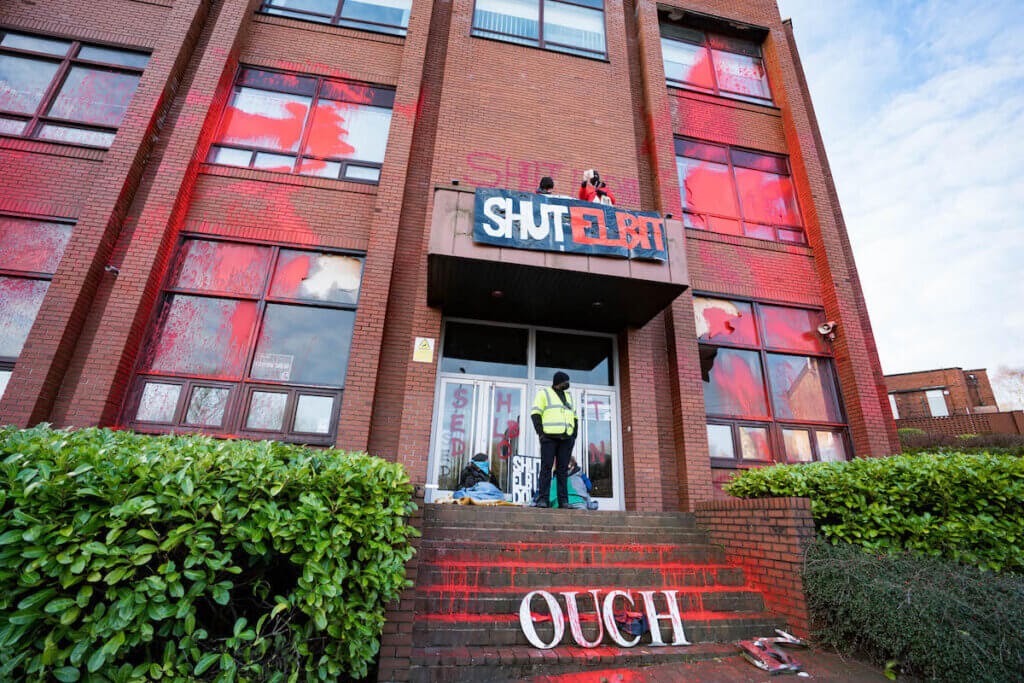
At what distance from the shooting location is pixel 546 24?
34.6ft

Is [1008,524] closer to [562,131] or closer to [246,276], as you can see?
[562,131]

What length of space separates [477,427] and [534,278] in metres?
2.78

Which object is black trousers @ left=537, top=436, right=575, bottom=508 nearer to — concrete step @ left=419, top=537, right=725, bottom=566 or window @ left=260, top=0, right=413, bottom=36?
concrete step @ left=419, top=537, right=725, bottom=566

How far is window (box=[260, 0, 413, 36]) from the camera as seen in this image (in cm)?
958

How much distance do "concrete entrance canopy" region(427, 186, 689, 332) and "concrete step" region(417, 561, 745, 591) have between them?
12.2 ft

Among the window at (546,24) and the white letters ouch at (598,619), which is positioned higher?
the window at (546,24)

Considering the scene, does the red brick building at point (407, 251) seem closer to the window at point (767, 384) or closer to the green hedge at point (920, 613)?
the window at point (767, 384)

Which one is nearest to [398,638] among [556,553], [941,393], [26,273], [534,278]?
[556,553]

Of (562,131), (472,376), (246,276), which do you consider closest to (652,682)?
(472,376)

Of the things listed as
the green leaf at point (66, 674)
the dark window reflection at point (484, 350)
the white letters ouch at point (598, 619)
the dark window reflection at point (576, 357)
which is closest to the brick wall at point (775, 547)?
the white letters ouch at point (598, 619)

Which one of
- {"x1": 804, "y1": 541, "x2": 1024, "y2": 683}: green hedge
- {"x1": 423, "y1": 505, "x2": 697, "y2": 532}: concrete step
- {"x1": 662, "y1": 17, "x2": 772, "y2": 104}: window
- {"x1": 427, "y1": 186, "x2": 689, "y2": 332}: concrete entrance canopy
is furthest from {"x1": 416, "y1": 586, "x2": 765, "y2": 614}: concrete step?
{"x1": 662, "y1": 17, "x2": 772, "y2": 104}: window

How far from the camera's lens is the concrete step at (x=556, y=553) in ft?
15.6

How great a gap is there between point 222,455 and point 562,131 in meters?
8.54

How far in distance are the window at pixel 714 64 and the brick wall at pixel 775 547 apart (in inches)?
381
